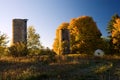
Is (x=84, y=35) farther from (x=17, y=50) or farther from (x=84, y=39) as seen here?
(x=17, y=50)

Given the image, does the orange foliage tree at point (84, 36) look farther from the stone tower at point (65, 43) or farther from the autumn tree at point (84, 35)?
the stone tower at point (65, 43)

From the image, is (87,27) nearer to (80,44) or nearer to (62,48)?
(80,44)

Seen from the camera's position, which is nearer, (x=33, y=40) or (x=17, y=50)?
(x=17, y=50)

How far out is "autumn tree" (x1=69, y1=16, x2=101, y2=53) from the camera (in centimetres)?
5688

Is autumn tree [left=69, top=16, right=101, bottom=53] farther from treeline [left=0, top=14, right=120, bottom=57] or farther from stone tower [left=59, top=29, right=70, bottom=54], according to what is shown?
stone tower [left=59, top=29, right=70, bottom=54]

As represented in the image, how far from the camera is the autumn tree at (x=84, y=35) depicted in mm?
56875

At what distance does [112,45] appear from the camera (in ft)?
206

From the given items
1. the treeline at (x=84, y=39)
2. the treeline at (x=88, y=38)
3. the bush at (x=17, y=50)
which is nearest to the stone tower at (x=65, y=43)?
the treeline at (x=84, y=39)

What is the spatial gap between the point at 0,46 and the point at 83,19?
26262 millimetres

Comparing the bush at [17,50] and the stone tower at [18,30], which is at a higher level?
the stone tower at [18,30]

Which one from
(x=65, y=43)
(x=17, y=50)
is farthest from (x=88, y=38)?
(x=17, y=50)

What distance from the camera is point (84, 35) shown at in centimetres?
5828

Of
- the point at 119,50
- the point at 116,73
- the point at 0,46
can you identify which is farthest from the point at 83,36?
the point at 116,73

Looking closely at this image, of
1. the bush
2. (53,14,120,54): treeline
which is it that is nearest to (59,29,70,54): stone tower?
(53,14,120,54): treeline
